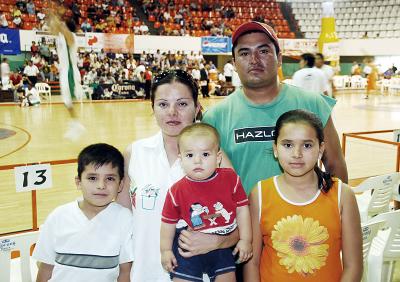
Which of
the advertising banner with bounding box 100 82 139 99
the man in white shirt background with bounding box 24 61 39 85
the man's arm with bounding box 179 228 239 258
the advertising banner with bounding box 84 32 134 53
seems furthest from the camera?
the advertising banner with bounding box 84 32 134 53

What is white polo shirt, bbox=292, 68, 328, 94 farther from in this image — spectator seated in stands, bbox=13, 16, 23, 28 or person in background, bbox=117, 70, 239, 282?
spectator seated in stands, bbox=13, 16, 23, 28

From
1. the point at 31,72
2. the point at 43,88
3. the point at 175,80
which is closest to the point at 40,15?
the point at 43,88

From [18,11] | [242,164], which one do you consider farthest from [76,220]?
[18,11]

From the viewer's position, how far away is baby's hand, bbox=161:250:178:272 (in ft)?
5.74

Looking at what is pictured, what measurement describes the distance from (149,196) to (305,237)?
26.6 inches

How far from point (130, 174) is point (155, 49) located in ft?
66.8

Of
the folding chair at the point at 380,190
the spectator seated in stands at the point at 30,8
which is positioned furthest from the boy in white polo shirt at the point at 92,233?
the spectator seated in stands at the point at 30,8

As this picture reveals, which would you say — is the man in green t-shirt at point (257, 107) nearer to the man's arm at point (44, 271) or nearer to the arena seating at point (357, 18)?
the man's arm at point (44, 271)

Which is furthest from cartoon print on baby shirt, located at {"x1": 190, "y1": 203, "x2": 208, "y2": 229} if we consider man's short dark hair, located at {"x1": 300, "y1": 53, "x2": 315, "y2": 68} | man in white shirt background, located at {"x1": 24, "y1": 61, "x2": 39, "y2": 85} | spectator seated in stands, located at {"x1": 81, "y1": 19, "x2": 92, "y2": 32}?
Result: spectator seated in stands, located at {"x1": 81, "y1": 19, "x2": 92, "y2": 32}

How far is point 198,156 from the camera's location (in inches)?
70.0

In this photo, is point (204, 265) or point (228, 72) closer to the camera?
point (204, 265)

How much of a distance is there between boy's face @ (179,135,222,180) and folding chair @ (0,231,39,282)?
1.45 metres

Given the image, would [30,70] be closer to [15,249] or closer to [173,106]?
[15,249]

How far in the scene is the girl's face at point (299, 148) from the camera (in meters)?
1.76
